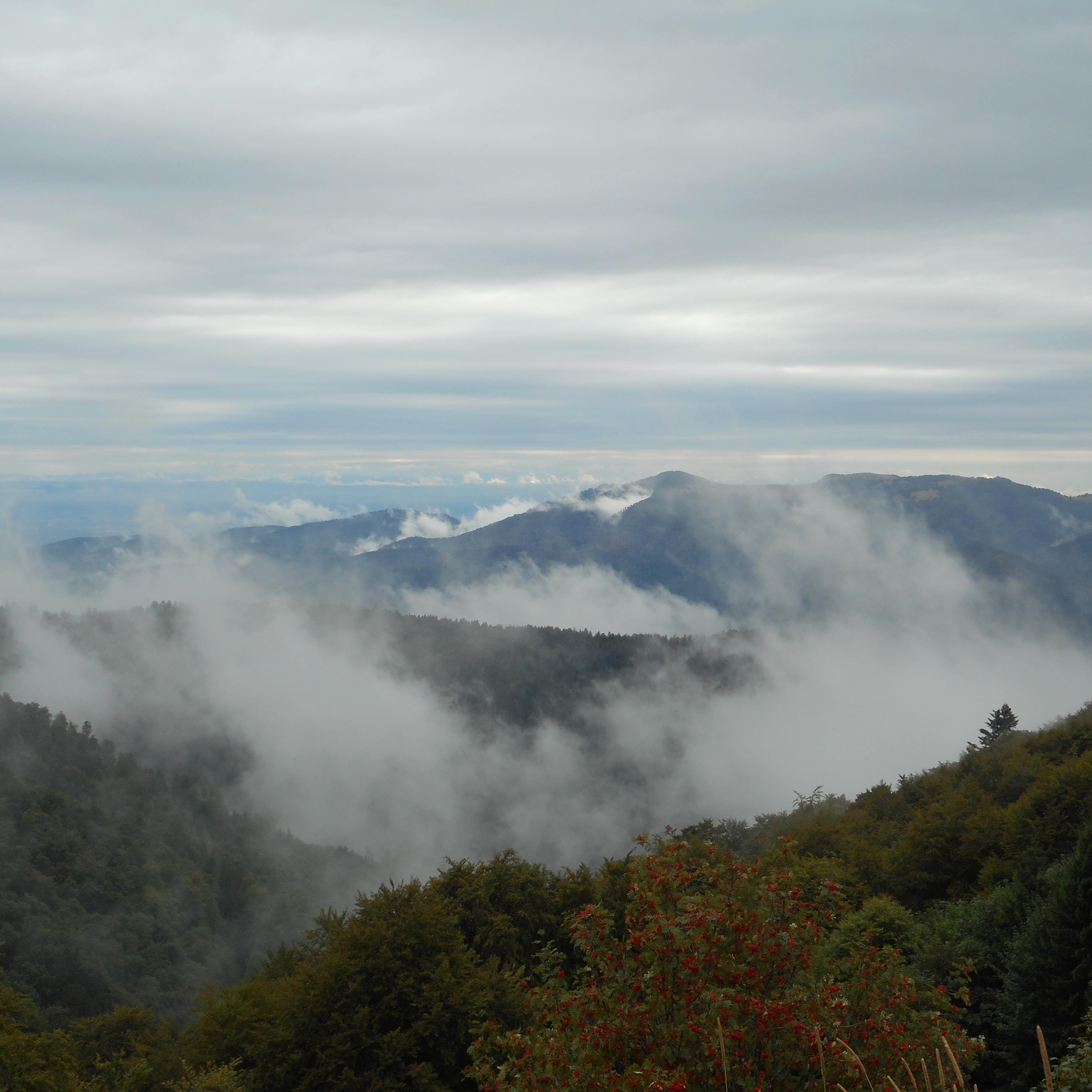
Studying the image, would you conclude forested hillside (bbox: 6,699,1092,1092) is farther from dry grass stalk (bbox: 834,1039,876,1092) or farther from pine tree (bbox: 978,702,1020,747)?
pine tree (bbox: 978,702,1020,747)

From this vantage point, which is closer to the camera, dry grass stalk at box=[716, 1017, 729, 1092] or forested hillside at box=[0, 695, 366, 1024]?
dry grass stalk at box=[716, 1017, 729, 1092]

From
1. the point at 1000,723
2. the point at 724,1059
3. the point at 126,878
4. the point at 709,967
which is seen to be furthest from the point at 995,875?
the point at 126,878

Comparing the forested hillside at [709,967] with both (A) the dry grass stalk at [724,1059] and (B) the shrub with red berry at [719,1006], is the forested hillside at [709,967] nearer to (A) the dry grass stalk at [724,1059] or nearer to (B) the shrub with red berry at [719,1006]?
(B) the shrub with red berry at [719,1006]

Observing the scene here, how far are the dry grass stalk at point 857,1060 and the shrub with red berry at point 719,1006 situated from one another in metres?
0.16

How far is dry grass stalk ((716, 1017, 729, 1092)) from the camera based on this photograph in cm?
697

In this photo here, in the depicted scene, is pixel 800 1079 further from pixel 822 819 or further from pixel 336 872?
pixel 336 872

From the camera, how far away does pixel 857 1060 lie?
20.3 ft

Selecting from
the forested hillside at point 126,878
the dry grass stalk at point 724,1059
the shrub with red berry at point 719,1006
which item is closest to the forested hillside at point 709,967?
the shrub with red berry at point 719,1006

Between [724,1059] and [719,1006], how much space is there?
3.77 m

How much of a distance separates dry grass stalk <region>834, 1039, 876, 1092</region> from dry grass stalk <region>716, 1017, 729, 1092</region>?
335 millimetres

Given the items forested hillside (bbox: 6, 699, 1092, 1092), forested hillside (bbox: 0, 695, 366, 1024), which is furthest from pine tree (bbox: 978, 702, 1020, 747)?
forested hillside (bbox: 0, 695, 366, 1024)

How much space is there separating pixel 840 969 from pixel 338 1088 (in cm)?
1373

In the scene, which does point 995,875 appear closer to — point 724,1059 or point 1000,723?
point 724,1059

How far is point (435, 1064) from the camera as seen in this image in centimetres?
2400
